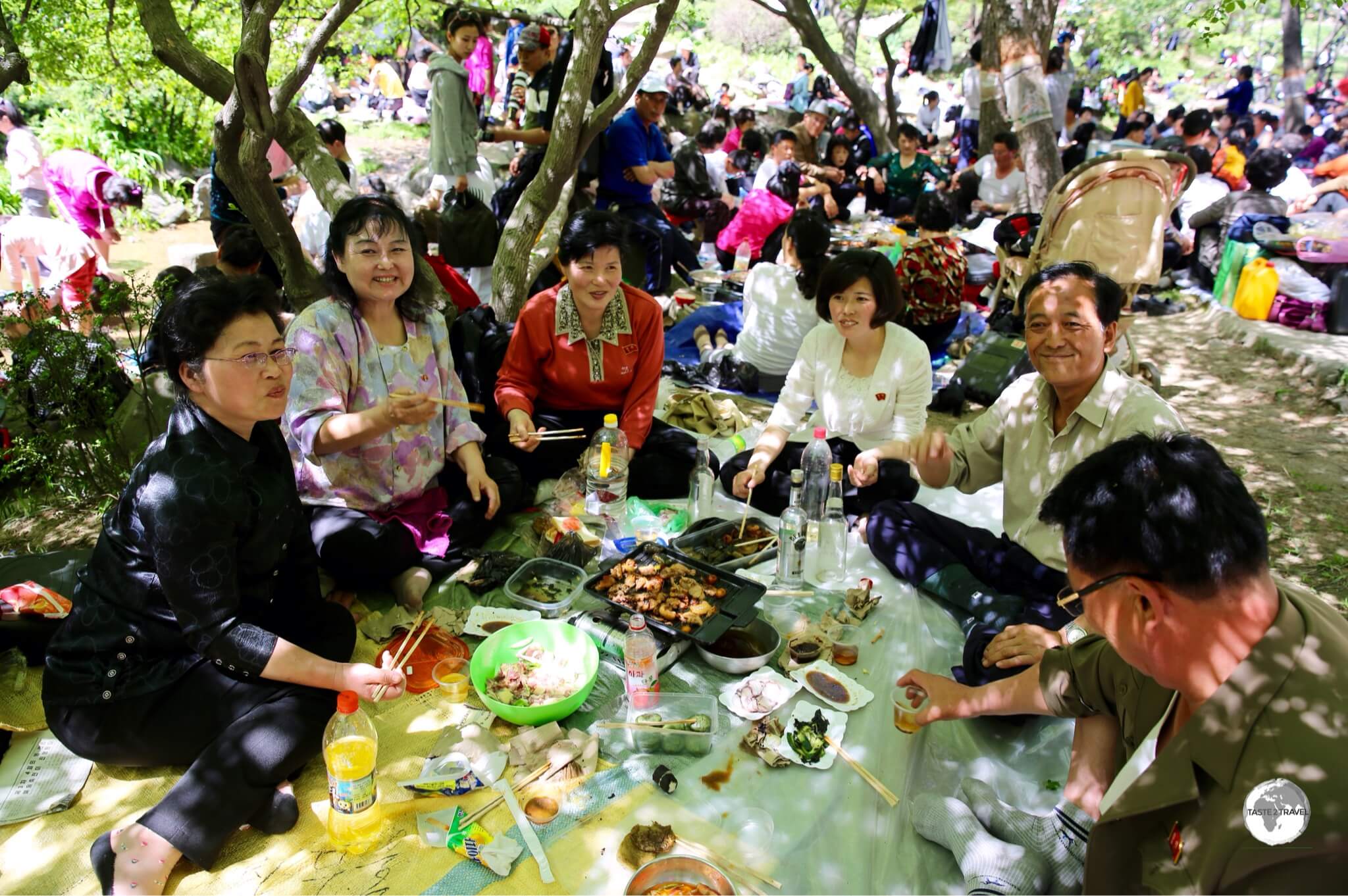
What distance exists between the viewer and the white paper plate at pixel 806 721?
249 cm

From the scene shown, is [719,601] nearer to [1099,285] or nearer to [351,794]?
[351,794]

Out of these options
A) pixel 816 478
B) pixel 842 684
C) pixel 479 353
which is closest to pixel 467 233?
pixel 479 353

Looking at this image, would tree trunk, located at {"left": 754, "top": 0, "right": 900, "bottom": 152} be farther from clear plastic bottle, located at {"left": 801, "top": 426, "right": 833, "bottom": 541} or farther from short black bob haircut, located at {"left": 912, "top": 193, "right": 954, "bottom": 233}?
clear plastic bottle, located at {"left": 801, "top": 426, "right": 833, "bottom": 541}

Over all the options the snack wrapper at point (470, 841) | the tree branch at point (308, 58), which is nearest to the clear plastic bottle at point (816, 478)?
the snack wrapper at point (470, 841)

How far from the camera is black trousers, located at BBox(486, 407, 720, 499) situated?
13.9 ft

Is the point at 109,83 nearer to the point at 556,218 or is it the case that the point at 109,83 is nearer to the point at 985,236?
the point at 556,218

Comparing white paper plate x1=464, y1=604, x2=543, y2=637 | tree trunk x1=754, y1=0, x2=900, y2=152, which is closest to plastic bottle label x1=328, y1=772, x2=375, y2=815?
white paper plate x1=464, y1=604, x2=543, y2=637

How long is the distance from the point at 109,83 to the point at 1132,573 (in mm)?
12815

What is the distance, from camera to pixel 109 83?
1048 cm

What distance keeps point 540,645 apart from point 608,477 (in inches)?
45.1

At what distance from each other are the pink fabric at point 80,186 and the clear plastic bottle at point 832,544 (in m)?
7.61

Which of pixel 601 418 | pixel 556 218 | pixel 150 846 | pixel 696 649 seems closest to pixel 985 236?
pixel 556 218

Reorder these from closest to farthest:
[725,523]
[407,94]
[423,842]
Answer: [423,842] < [725,523] < [407,94]

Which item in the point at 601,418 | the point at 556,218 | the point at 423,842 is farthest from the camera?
the point at 556,218
